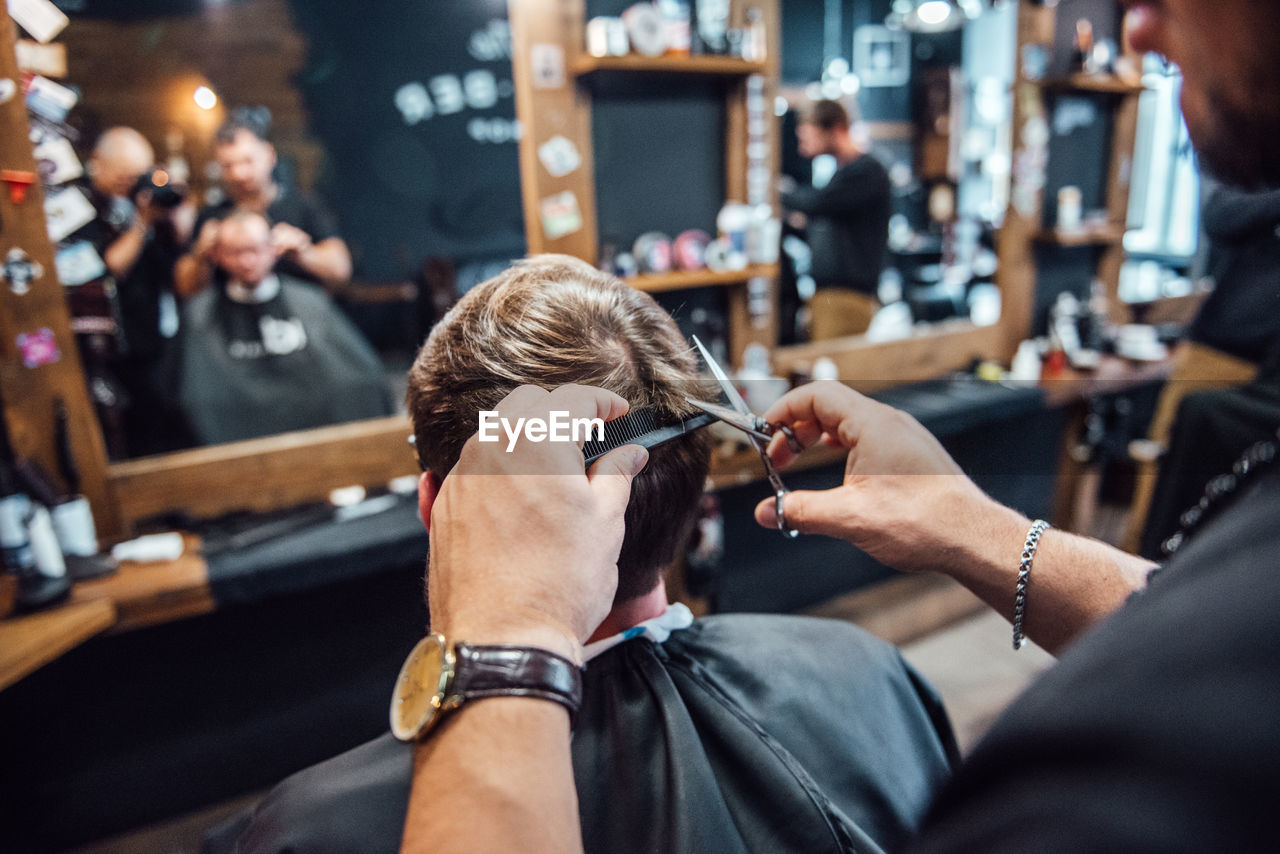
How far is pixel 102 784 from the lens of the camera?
219 centimetres

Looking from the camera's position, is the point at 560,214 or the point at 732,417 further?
the point at 560,214

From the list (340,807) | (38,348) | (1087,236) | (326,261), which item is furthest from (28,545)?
(1087,236)

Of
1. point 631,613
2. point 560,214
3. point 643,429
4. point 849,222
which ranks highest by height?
point 560,214

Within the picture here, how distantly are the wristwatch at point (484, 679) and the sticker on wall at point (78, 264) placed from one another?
6.24 feet

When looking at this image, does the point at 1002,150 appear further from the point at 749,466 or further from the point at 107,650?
the point at 107,650

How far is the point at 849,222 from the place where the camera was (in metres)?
3.17

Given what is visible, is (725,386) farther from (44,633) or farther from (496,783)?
(44,633)

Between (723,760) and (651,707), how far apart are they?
127mm

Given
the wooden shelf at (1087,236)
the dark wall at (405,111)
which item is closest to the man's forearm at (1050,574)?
the wooden shelf at (1087,236)

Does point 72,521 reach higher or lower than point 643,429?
lower

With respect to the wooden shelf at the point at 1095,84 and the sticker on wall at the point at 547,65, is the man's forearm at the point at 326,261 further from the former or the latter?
the wooden shelf at the point at 1095,84

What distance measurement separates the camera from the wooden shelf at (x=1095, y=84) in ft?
11.0

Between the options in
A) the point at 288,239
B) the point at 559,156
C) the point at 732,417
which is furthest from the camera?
the point at 288,239

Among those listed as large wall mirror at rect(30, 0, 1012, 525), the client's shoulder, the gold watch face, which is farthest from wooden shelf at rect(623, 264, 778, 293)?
the gold watch face
